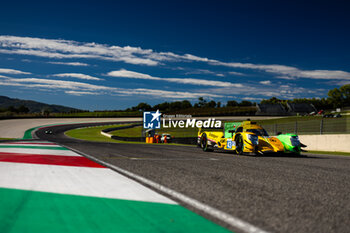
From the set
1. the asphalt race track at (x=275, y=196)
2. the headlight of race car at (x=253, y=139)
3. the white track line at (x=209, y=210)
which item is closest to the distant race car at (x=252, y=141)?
the headlight of race car at (x=253, y=139)

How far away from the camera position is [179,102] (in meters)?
156

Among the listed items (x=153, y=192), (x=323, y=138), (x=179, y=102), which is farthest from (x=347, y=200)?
(x=179, y=102)

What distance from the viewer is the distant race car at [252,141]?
1041 cm

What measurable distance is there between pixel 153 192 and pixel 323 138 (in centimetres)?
1582

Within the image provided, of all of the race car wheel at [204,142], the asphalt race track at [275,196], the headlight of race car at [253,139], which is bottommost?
the race car wheel at [204,142]

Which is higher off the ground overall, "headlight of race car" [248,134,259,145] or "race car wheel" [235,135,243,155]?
"headlight of race car" [248,134,259,145]

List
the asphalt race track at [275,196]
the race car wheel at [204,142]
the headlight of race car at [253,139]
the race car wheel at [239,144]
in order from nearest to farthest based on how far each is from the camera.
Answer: the asphalt race track at [275,196], the headlight of race car at [253,139], the race car wheel at [239,144], the race car wheel at [204,142]

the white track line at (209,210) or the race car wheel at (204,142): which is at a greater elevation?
the white track line at (209,210)

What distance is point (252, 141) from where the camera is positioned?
10.4 meters

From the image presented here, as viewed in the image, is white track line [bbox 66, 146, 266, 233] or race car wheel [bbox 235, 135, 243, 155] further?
race car wheel [bbox 235, 135, 243, 155]

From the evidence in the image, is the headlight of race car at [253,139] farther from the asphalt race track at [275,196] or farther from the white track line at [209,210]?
the white track line at [209,210]

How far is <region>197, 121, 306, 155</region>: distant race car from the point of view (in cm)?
1041

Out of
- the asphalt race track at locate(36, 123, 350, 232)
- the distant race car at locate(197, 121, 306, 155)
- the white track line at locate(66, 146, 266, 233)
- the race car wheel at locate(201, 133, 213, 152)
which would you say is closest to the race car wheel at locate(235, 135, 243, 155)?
the distant race car at locate(197, 121, 306, 155)

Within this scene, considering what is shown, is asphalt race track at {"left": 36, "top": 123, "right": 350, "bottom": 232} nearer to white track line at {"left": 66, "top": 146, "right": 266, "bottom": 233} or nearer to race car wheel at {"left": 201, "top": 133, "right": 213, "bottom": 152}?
white track line at {"left": 66, "top": 146, "right": 266, "bottom": 233}
